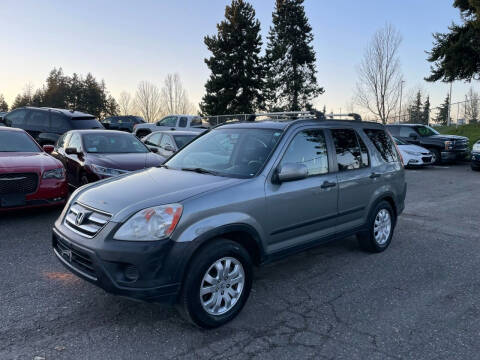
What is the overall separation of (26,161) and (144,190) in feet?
13.6

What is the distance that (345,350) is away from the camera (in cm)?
290

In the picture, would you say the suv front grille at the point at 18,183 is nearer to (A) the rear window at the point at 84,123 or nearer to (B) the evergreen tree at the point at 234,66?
(A) the rear window at the point at 84,123

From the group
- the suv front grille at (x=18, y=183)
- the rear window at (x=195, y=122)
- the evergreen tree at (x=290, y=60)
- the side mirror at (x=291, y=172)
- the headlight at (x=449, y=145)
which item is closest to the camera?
the side mirror at (x=291, y=172)

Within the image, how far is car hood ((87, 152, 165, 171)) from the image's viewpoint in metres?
7.26

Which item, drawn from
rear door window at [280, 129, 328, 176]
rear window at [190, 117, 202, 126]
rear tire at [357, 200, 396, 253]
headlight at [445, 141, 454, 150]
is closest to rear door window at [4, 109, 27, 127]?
rear window at [190, 117, 202, 126]

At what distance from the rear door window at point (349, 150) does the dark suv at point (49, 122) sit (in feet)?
28.8

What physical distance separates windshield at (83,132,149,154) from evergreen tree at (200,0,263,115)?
30.2 metres

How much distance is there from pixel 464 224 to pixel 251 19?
3734 centimetres

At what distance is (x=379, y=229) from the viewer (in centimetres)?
518

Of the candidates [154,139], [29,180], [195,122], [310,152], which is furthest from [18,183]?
[195,122]

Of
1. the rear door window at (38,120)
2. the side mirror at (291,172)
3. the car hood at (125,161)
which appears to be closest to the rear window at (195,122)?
the rear door window at (38,120)

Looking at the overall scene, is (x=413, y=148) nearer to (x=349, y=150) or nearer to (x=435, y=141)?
(x=435, y=141)

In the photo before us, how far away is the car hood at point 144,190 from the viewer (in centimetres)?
306

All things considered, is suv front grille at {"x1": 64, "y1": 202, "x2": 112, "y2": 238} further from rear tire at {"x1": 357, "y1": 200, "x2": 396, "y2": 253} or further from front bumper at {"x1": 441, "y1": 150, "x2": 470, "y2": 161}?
front bumper at {"x1": 441, "y1": 150, "x2": 470, "y2": 161}
